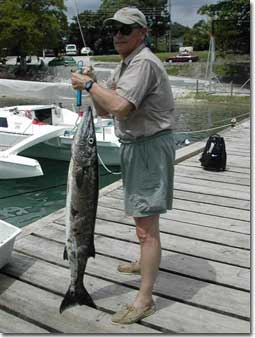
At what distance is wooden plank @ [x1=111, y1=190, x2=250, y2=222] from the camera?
5.17 m

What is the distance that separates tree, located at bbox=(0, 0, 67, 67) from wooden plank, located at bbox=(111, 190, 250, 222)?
45.4 meters

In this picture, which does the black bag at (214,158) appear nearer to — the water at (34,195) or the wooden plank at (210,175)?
the wooden plank at (210,175)

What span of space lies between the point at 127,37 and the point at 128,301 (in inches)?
71.3

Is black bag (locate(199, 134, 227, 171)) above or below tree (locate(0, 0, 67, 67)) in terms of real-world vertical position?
below

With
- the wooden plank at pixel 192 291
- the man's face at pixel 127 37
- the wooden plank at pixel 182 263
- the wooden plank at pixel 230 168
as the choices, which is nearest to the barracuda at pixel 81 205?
the man's face at pixel 127 37

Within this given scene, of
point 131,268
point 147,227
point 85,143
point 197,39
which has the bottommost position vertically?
point 131,268

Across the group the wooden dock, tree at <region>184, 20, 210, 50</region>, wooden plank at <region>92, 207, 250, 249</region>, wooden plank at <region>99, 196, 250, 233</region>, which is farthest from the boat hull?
tree at <region>184, 20, 210, 50</region>

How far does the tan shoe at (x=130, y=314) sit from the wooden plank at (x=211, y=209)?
226 cm

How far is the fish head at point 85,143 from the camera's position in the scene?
2.96m

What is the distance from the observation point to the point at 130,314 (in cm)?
306

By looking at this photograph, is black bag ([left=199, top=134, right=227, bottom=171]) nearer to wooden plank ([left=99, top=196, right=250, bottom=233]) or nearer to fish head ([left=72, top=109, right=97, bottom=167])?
wooden plank ([left=99, top=196, right=250, bottom=233])

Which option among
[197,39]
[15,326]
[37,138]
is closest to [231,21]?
[197,39]

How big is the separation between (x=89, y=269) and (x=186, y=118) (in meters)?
20.8

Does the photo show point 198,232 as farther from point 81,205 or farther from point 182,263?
point 81,205
